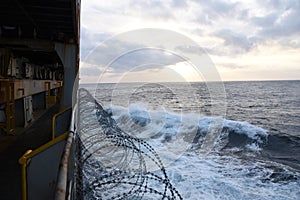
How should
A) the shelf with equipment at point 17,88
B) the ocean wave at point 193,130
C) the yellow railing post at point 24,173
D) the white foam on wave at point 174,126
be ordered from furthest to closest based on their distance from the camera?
the white foam on wave at point 174,126 → the ocean wave at point 193,130 → the shelf with equipment at point 17,88 → the yellow railing post at point 24,173

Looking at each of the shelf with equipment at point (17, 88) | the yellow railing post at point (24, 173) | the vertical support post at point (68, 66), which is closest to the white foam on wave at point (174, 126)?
the shelf with equipment at point (17, 88)

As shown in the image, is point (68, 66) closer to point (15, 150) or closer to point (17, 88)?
point (17, 88)

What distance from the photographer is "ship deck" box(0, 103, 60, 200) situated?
3.70 meters

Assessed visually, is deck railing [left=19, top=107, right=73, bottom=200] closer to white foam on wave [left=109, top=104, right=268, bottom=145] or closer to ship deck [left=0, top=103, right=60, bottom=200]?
ship deck [left=0, top=103, right=60, bottom=200]

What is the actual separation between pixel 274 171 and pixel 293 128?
10913 mm

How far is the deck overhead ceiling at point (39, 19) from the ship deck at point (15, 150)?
2.90 m

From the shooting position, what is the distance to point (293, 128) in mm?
18688

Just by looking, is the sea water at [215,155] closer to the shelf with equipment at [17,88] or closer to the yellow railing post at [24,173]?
the yellow railing post at [24,173]

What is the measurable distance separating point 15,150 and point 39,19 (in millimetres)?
3242

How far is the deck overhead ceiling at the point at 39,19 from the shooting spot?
4.79 m

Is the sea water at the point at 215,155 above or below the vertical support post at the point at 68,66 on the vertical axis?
below

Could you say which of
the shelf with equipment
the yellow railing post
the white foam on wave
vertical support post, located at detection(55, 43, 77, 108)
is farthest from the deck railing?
the white foam on wave

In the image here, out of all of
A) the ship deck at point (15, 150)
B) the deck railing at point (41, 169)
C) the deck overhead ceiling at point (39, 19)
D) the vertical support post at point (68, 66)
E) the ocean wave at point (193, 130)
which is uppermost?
the deck overhead ceiling at point (39, 19)

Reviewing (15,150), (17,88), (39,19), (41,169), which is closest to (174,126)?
(15,150)
